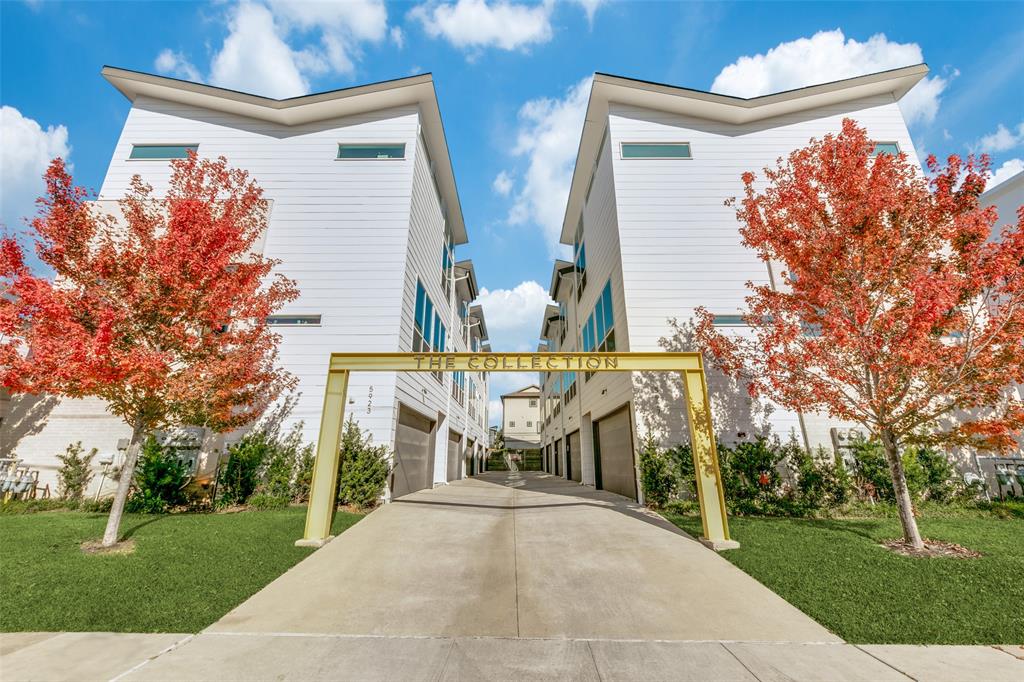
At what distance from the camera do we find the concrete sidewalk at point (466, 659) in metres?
3.41

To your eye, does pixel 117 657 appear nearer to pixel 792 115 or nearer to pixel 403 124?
pixel 403 124

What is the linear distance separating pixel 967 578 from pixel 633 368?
546 cm

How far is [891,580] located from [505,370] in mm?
6734

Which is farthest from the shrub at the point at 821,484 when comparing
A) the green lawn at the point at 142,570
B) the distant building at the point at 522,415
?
the distant building at the point at 522,415

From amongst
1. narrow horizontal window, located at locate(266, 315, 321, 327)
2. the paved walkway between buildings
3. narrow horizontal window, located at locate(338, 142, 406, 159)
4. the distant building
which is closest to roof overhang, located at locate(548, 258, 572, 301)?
narrow horizontal window, located at locate(338, 142, 406, 159)

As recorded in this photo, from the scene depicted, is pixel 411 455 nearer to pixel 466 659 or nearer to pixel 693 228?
pixel 466 659

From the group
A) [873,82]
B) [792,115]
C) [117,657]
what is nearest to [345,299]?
[117,657]

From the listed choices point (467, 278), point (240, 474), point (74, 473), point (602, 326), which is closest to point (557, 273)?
point (467, 278)

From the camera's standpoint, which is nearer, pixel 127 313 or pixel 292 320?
pixel 127 313

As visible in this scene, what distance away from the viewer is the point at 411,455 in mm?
13383

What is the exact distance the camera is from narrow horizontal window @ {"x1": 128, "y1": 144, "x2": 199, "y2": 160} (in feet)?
48.4

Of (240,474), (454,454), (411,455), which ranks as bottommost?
(240,474)

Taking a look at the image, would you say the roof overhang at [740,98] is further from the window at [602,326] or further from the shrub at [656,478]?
the shrub at [656,478]

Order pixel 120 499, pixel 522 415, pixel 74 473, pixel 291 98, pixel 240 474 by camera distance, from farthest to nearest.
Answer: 1. pixel 522 415
2. pixel 291 98
3. pixel 74 473
4. pixel 240 474
5. pixel 120 499
